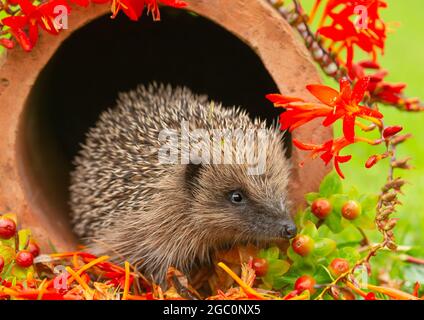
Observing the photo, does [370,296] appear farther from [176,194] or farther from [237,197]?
[176,194]

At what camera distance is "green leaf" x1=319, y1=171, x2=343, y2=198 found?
2.99 m

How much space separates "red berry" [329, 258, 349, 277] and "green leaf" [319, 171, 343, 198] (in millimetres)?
334

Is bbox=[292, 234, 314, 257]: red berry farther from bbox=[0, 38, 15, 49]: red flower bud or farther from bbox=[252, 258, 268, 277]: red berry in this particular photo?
bbox=[0, 38, 15, 49]: red flower bud

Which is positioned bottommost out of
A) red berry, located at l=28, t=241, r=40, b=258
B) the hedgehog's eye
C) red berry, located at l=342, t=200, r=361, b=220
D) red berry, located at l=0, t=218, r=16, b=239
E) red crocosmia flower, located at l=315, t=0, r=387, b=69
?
red berry, located at l=28, t=241, r=40, b=258

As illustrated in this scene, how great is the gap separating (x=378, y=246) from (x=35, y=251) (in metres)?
1.46

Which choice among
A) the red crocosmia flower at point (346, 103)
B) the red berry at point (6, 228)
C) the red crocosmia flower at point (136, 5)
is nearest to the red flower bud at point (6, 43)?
the red crocosmia flower at point (136, 5)

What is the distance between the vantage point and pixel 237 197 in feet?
9.84

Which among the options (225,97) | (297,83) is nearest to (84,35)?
(225,97)

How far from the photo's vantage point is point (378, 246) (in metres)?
2.67

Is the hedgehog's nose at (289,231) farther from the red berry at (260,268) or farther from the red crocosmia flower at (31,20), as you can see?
the red crocosmia flower at (31,20)

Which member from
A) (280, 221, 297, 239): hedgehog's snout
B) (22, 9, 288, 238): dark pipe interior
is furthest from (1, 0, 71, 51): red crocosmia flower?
(280, 221, 297, 239): hedgehog's snout

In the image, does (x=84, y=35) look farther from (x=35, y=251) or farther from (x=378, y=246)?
(x=378, y=246)

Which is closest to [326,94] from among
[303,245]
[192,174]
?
Result: [303,245]

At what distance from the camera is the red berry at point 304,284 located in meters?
2.73
